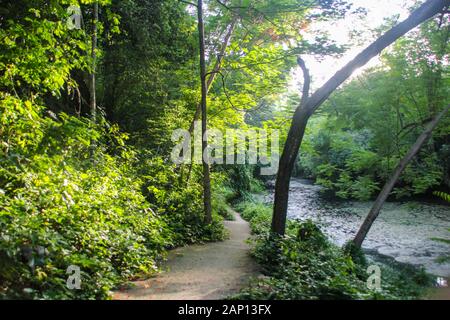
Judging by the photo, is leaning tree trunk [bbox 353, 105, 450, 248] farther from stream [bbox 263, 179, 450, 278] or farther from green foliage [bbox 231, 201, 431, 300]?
stream [bbox 263, 179, 450, 278]

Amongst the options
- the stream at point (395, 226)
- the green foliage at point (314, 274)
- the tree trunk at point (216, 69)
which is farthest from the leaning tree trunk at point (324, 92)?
the tree trunk at point (216, 69)

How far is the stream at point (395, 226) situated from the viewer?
10211 mm

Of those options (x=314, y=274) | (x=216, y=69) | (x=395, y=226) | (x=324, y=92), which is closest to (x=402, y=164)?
(x=324, y=92)

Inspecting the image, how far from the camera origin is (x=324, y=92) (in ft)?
22.3

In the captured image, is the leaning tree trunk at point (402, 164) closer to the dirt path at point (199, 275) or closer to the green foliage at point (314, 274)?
the green foliage at point (314, 274)

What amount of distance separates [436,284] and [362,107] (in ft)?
16.4

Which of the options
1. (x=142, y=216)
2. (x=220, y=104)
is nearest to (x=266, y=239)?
(x=142, y=216)

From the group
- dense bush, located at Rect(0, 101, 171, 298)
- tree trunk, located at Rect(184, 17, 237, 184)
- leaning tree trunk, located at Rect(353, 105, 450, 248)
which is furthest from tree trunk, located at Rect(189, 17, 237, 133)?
leaning tree trunk, located at Rect(353, 105, 450, 248)

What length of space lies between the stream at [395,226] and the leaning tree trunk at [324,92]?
1776 millimetres

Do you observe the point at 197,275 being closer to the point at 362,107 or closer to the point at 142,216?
the point at 142,216

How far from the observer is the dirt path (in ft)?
14.1

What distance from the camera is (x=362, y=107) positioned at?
9.15m
